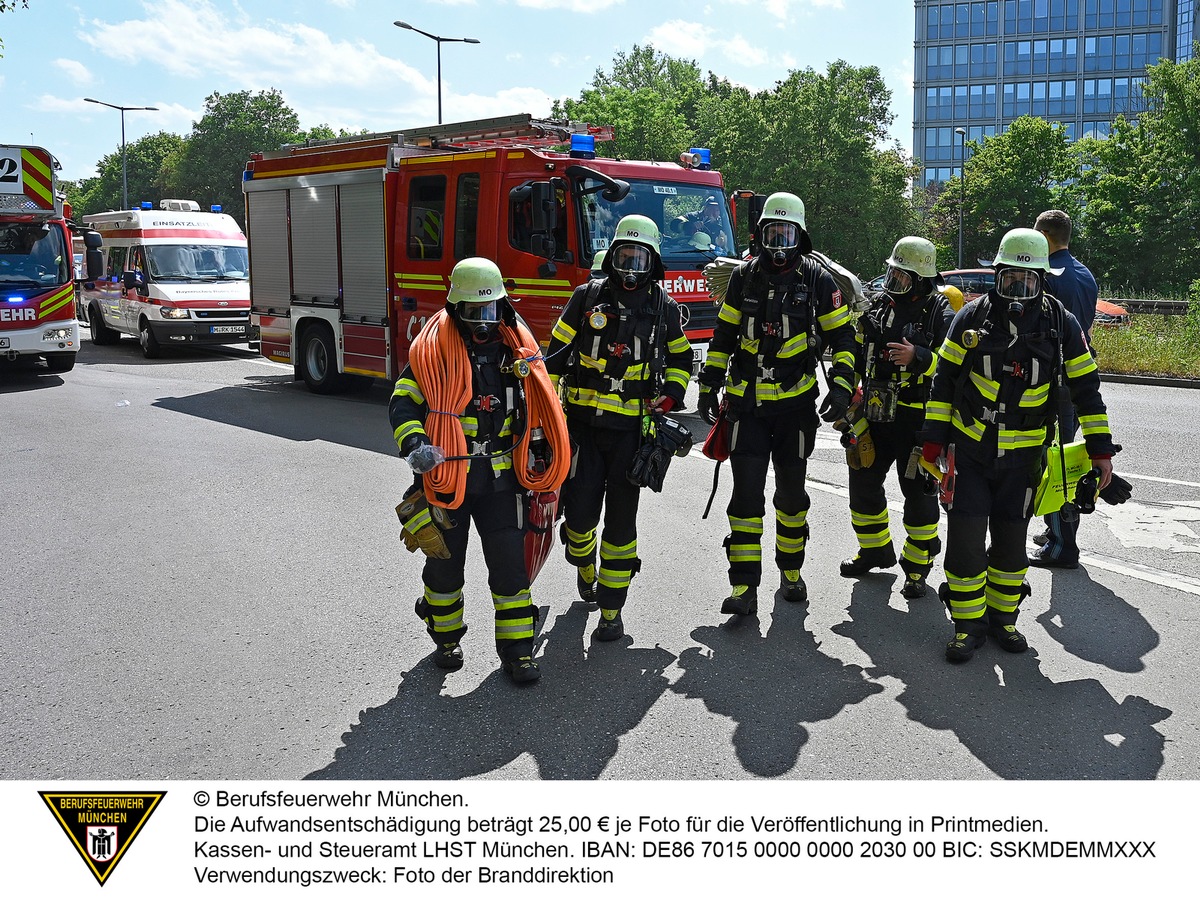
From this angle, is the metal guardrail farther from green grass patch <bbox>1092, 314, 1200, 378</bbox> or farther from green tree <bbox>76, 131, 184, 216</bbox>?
green tree <bbox>76, 131, 184, 216</bbox>

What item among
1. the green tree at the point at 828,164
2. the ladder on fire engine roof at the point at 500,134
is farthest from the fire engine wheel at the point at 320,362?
the green tree at the point at 828,164

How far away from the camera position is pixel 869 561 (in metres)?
6.41

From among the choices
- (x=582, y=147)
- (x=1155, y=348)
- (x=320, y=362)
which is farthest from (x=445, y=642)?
(x=1155, y=348)

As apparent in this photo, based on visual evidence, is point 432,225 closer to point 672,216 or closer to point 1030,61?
point 672,216

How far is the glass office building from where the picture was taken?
8481 centimetres

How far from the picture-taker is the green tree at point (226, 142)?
66938mm

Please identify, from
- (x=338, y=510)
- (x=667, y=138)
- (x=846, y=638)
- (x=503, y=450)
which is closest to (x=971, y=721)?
(x=846, y=638)

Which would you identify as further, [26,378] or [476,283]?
[26,378]

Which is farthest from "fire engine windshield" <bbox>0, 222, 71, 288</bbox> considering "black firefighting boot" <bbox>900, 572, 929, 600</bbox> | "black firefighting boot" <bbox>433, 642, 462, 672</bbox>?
"black firefighting boot" <bbox>900, 572, 929, 600</bbox>

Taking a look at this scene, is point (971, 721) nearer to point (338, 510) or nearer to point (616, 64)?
point (338, 510)

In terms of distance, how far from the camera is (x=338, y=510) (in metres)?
8.21

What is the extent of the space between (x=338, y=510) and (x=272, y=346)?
27.5 feet

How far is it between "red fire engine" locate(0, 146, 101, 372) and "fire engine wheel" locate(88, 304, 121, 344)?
6556 millimetres
